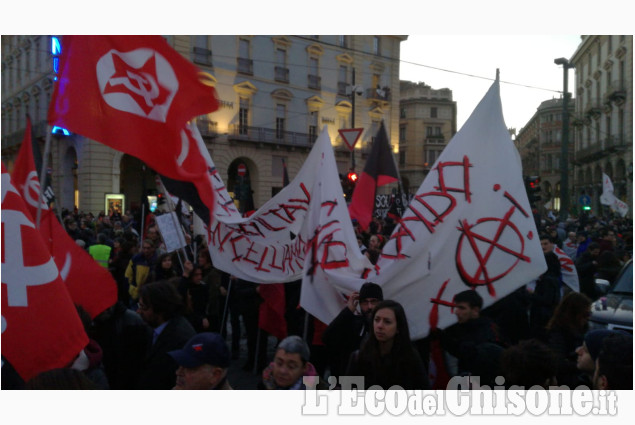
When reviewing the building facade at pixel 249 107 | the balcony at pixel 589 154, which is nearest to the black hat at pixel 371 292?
the building facade at pixel 249 107

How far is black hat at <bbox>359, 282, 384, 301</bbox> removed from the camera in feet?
13.8

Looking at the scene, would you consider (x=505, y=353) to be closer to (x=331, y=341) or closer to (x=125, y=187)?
(x=331, y=341)

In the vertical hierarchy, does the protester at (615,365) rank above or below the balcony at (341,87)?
below

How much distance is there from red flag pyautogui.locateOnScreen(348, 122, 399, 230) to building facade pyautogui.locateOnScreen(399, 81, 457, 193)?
50203mm

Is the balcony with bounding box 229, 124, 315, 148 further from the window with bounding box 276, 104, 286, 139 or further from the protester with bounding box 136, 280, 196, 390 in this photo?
the protester with bounding box 136, 280, 196, 390

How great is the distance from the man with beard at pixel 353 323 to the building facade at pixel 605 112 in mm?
30894

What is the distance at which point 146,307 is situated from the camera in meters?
3.87

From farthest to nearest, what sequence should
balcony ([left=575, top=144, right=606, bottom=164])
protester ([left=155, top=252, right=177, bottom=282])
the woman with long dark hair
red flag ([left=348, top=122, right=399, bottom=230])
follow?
balcony ([left=575, top=144, right=606, bottom=164])
red flag ([left=348, top=122, right=399, bottom=230])
protester ([left=155, top=252, right=177, bottom=282])
the woman with long dark hair

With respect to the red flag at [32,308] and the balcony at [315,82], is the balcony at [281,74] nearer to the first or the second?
the balcony at [315,82]

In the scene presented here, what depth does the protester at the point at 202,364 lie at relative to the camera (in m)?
3.09

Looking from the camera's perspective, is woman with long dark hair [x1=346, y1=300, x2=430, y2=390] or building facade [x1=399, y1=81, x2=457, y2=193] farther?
building facade [x1=399, y1=81, x2=457, y2=193]

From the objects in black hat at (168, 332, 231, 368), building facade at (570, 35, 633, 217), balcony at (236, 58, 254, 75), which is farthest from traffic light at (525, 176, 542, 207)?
balcony at (236, 58, 254, 75)

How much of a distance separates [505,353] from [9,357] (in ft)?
8.51

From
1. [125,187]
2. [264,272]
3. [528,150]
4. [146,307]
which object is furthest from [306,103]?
[528,150]
